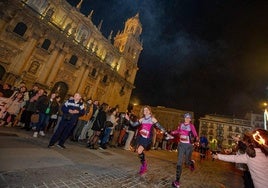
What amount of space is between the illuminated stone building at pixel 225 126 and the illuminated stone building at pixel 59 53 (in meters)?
46.6

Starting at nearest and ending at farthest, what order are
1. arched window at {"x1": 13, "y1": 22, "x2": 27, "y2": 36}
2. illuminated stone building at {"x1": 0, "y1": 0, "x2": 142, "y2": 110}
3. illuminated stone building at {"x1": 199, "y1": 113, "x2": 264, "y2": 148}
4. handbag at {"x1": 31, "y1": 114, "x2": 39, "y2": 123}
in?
handbag at {"x1": 31, "y1": 114, "x2": 39, "y2": 123} < illuminated stone building at {"x1": 0, "y1": 0, "x2": 142, "y2": 110} < arched window at {"x1": 13, "y1": 22, "x2": 27, "y2": 36} < illuminated stone building at {"x1": 199, "y1": 113, "x2": 264, "y2": 148}

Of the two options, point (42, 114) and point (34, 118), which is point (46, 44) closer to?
point (34, 118)

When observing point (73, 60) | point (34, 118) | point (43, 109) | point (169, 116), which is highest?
point (169, 116)

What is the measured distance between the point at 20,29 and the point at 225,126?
7571cm

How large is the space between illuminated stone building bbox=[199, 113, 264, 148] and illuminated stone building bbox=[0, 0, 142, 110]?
4658 centimetres

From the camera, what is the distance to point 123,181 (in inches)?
155

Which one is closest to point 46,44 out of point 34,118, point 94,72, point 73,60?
point 73,60

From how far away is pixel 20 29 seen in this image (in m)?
21.2

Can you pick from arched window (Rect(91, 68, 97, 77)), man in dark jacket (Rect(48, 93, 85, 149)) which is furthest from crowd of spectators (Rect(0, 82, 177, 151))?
arched window (Rect(91, 68, 97, 77))

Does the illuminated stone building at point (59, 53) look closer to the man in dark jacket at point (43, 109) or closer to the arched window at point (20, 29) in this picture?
the arched window at point (20, 29)

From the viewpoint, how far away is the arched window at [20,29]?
68.5 feet

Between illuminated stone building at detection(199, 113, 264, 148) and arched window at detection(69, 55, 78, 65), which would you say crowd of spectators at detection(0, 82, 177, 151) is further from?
illuminated stone building at detection(199, 113, 264, 148)

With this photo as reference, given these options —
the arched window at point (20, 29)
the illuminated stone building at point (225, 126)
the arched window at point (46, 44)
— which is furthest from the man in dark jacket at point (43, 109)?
the illuminated stone building at point (225, 126)

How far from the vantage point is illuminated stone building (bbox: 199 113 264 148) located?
6588 cm
